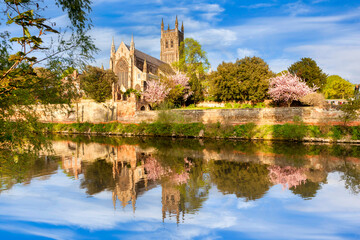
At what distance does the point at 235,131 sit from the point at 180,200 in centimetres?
1844

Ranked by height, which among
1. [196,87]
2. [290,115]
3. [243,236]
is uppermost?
[196,87]

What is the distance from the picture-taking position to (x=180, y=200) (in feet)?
24.7

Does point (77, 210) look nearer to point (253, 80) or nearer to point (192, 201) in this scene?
point (192, 201)

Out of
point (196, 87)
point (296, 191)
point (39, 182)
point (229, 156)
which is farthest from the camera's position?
point (196, 87)

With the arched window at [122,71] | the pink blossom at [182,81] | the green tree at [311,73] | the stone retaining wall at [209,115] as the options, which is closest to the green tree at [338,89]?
the green tree at [311,73]

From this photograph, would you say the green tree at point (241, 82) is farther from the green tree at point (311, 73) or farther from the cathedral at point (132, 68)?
the cathedral at point (132, 68)

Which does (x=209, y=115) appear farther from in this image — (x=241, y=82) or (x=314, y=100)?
(x=314, y=100)

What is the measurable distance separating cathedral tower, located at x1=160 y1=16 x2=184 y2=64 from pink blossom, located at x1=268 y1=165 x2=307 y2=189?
240ft

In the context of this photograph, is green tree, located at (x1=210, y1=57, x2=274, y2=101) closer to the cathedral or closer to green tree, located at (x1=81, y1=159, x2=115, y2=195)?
the cathedral

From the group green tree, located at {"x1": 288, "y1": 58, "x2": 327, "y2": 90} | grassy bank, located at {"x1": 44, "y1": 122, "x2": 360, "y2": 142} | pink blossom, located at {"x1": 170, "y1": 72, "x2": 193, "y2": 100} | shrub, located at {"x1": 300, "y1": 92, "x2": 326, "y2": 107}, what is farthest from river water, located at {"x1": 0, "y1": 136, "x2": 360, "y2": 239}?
green tree, located at {"x1": 288, "y1": 58, "x2": 327, "y2": 90}

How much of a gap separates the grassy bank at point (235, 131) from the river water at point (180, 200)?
939cm

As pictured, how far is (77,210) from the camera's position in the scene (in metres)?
6.86

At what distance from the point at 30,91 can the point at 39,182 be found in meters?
3.65

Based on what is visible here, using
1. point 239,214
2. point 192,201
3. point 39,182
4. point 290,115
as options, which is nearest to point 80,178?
point 39,182
